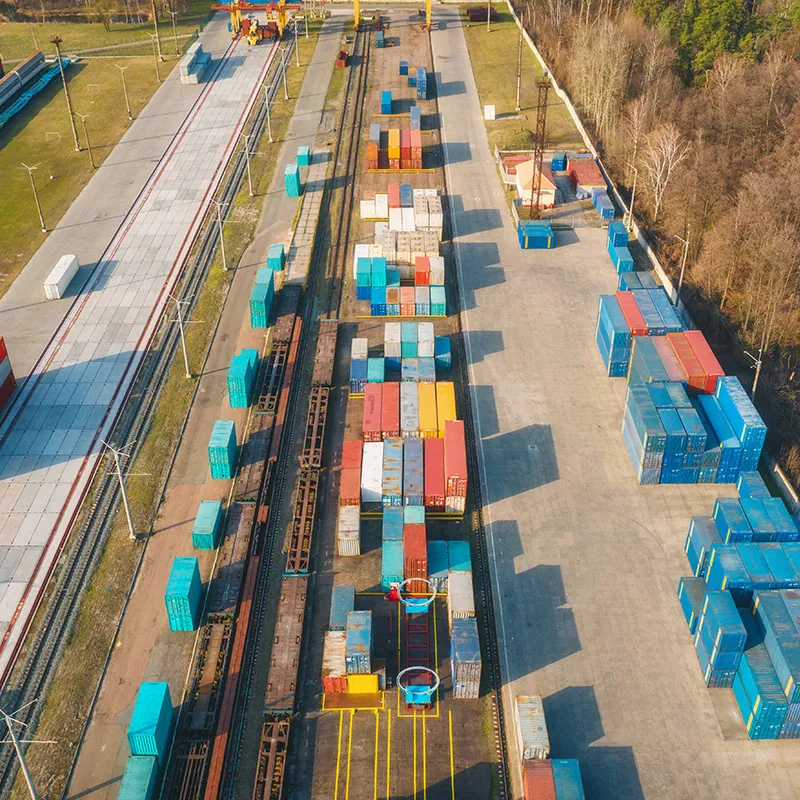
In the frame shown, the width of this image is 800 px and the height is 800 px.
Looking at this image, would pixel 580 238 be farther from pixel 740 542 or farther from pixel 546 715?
pixel 546 715

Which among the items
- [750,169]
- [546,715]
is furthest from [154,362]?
[750,169]

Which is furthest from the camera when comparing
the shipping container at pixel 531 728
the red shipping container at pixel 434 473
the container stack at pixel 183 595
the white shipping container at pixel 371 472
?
the white shipping container at pixel 371 472

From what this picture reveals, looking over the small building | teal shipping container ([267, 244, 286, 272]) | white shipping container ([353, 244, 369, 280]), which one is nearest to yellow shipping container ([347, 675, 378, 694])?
white shipping container ([353, 244, 369, 280])

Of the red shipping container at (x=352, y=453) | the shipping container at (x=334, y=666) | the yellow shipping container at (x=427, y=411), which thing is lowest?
the shipping container at (x=334, y=666)

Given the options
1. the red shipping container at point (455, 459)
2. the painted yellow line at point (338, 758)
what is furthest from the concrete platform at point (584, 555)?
the painted yellow line at point (338, 758)

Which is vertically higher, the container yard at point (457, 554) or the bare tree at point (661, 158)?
the bare tree at point (661, 158)

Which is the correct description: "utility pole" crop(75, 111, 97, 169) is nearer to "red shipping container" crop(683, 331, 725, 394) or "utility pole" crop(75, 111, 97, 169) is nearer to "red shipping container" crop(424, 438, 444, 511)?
"red shipping container" crop(424, 438, 444, 511)

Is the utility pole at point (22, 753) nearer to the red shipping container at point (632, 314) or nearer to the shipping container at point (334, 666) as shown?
the shipping container at point (334, 666)
